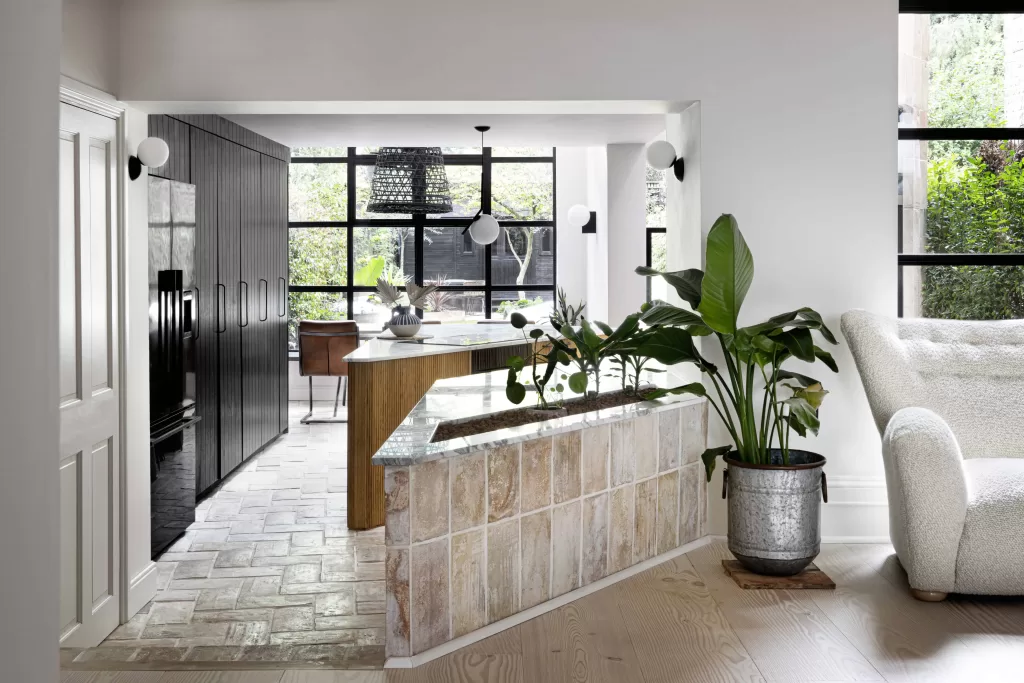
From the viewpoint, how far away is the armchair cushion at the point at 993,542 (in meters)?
2.99

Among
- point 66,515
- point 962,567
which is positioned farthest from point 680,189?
point 66,515

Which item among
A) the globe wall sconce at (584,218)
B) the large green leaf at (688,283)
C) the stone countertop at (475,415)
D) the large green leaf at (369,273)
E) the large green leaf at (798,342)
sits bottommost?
the stone countertop at (475,415)

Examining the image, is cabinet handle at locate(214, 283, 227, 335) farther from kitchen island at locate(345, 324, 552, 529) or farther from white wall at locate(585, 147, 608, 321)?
white wall at locate(585, 147, 608, 321)

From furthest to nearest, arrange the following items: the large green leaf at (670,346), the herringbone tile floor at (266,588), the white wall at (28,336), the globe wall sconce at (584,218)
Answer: the globe wall sconce at (584,218) → the large green leaf at (670,346) → the herringbone tile floor at (266,588) → the white wall at (28,336)

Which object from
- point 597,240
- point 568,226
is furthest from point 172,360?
point 568,226

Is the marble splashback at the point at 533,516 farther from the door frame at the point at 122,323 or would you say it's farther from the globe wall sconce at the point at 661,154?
the door frame at the point at 122,323

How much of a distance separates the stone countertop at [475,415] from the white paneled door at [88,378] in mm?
1178

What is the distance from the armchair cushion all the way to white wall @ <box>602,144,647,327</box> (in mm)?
4977

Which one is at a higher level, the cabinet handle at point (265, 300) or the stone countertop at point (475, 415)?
the cabinet handle at point (265, 300)

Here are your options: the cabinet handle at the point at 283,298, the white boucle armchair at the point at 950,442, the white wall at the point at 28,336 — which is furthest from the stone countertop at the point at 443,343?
the white wall at the point at 28,336

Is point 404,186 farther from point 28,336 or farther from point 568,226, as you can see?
point 28,336

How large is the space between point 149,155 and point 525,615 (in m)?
2.33

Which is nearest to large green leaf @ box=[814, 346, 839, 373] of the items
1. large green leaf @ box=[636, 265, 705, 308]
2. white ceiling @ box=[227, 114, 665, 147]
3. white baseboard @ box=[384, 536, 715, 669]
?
large green leaf @ box=[636, 265, 705, 308]

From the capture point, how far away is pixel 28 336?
330 millimetres
